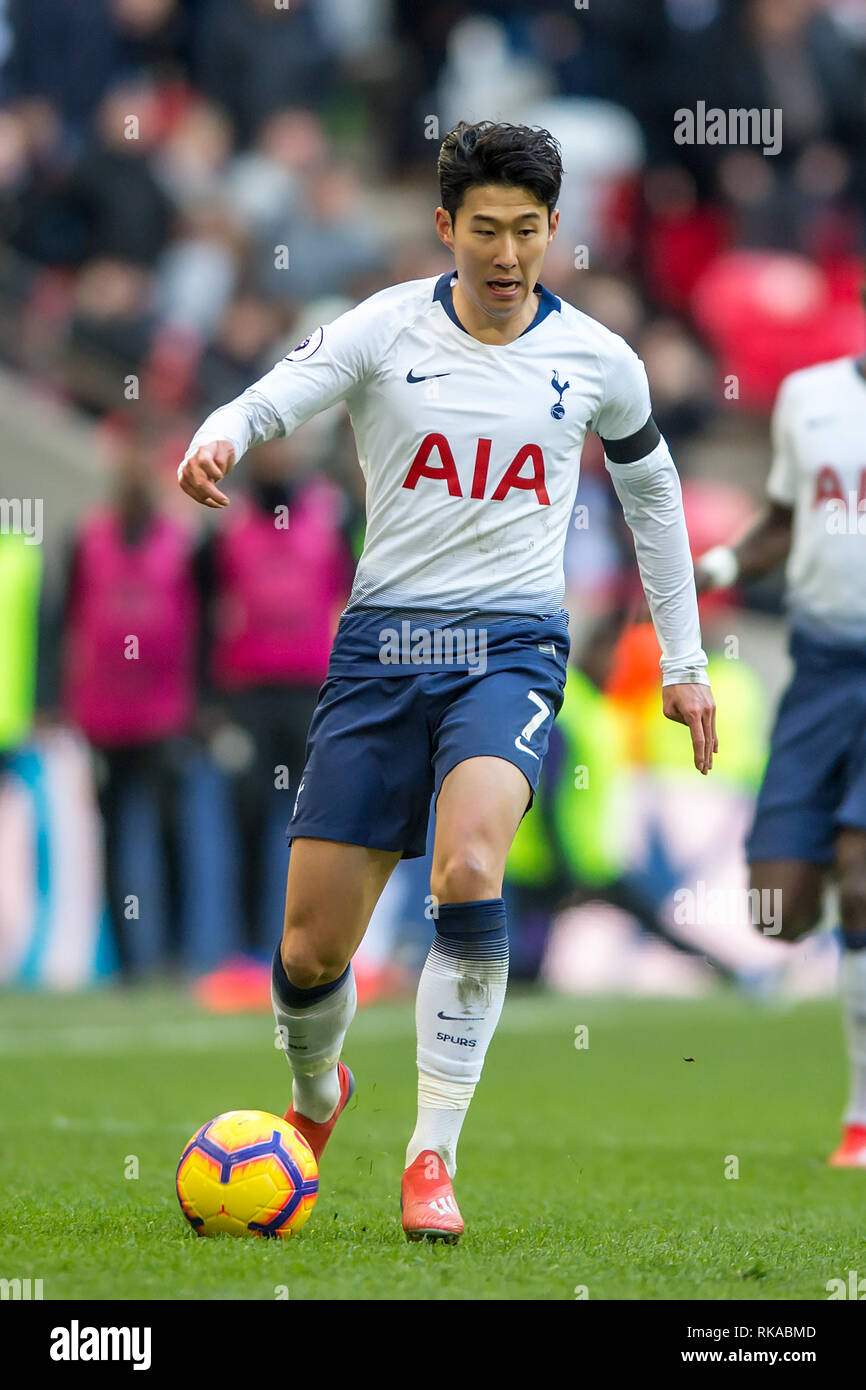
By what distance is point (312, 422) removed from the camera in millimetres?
12445

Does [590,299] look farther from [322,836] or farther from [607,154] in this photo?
[322,836]

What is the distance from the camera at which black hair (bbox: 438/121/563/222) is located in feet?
15.8

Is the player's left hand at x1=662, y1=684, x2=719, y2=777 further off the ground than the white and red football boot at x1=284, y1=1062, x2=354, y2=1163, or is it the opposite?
the player's left hand at x1=662, y1=684, x2=719, y2=777

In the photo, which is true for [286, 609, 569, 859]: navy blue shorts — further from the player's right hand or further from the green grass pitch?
the green grass pitch

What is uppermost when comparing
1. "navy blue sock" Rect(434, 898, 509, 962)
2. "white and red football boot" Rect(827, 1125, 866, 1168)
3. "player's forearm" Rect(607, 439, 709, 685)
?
"player's forearm" Rect(607, 439, 709, 685)

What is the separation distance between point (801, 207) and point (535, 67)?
7.75 ft

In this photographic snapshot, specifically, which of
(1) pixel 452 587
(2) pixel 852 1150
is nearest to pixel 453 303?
(1) pixel 452 587

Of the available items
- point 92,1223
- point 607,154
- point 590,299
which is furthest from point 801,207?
point 92,1223

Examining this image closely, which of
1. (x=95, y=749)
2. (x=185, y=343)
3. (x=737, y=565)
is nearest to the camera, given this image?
(x=737, y=565)

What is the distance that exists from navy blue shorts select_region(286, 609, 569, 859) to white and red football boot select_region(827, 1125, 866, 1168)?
2155mm

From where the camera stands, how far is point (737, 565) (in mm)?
6973

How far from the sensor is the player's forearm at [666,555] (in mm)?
5258

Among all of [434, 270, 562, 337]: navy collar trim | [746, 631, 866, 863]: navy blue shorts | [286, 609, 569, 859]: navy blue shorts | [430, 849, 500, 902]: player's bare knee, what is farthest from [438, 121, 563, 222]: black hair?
[746, 631, 866, 863]: navy blue shorts

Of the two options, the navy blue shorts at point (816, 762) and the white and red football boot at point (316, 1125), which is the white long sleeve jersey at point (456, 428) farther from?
the navy blue shorts at point (816, 762)
